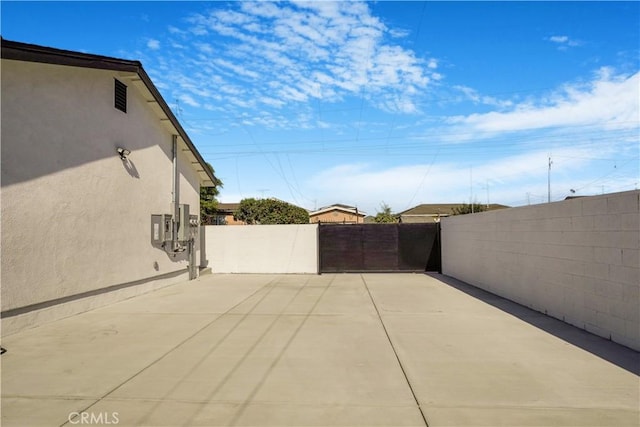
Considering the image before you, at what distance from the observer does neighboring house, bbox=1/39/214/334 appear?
20.1ft

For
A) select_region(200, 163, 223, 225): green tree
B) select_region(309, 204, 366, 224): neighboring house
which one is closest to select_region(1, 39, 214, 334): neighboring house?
select_region(200, 163, 223, 225): green tree

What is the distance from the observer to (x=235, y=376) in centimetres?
425

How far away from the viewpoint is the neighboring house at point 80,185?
614cm

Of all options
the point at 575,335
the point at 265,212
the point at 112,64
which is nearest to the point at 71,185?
the point at 112,64

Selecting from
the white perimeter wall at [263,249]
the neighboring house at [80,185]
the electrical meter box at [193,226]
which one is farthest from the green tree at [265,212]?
the neighboring house at [80,185]

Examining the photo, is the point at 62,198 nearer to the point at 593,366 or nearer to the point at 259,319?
the point at 259,319

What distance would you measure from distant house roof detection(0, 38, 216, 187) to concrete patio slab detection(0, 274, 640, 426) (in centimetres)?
424

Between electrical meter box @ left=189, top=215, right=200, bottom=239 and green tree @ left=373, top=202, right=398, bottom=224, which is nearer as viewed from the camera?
electrical meter box @ left=189, top=215, right=200, bottom=239

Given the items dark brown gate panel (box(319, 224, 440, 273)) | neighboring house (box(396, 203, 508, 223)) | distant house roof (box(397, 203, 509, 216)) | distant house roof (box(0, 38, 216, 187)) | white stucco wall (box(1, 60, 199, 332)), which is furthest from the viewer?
distant house roof (box(397, 203, 509, 216))

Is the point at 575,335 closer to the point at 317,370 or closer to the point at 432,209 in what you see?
the point at 317,370

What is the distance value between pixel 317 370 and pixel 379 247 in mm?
10689

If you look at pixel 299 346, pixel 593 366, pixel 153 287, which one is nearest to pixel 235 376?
pixel 299 346

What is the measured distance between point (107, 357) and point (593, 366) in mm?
5697

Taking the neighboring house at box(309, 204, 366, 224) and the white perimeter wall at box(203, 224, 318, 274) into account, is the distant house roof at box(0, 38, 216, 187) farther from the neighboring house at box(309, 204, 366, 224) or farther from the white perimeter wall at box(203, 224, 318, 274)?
the neighboring house at box(309, 204, 366, 224)
